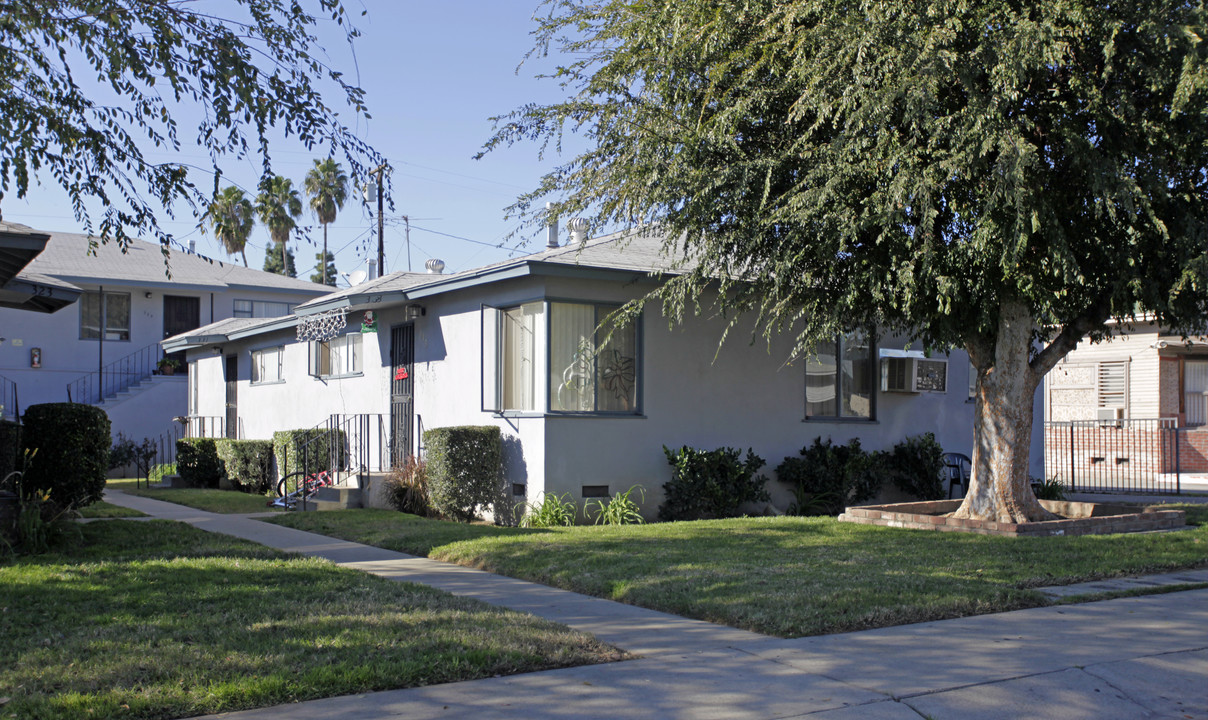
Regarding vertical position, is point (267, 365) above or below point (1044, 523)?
above

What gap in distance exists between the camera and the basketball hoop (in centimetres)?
1686

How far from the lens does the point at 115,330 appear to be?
92.5 ft

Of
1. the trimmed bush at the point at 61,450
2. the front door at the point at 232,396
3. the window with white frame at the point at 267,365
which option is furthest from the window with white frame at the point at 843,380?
the front door at the point at 232,396

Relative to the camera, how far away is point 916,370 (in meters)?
16.1

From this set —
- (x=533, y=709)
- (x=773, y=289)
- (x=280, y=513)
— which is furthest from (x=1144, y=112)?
(x=280, y=513)

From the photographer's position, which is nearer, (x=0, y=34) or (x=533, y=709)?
(x=533, y=709)

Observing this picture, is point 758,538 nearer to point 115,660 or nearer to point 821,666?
point 821,666

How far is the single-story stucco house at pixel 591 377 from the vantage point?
43.3 ft

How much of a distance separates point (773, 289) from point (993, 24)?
11.7ft

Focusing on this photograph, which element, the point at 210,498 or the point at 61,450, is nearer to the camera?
the point at 61,450

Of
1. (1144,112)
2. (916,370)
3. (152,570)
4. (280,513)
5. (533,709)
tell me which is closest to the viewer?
(533,709)

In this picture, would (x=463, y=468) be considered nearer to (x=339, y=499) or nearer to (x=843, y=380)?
(x=339, y=499)

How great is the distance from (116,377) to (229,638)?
24571mm

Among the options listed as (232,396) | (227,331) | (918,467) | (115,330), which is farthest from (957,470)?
(115,330)
